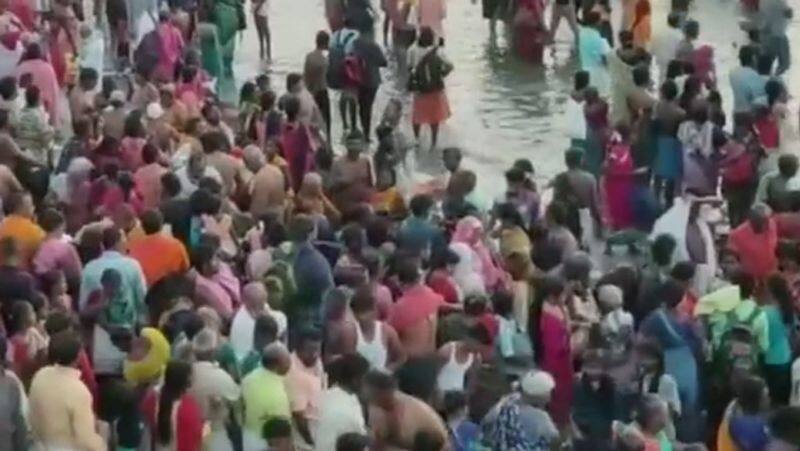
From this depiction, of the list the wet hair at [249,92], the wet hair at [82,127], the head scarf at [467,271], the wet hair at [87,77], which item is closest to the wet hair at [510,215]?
the head scarf at [467,271]

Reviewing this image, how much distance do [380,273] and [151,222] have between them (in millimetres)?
1441

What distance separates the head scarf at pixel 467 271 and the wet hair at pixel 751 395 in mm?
2600

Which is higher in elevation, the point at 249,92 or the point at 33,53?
the point at 33,53

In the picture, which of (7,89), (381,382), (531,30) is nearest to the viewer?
(381,382)

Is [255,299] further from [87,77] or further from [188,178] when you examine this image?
[87,77]

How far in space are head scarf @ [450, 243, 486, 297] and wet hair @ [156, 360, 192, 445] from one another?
2534mm

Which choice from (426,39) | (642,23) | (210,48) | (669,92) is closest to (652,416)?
(669,92)

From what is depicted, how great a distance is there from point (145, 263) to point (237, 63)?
10377mm

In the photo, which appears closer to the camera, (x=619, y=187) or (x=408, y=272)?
(x=408, y=272)

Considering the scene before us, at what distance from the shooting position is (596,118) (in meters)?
16.0

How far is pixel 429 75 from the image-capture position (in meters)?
18.3

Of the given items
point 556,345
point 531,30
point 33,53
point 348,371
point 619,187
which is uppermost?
point 33,53

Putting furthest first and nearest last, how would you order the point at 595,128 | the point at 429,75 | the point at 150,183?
the point at 429,75, the point at 595,128, the point at 150,183

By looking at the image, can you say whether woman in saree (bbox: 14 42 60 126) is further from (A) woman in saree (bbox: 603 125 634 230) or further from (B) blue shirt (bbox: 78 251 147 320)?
(B) blue shirt (bbox: 78 251 147 320)
